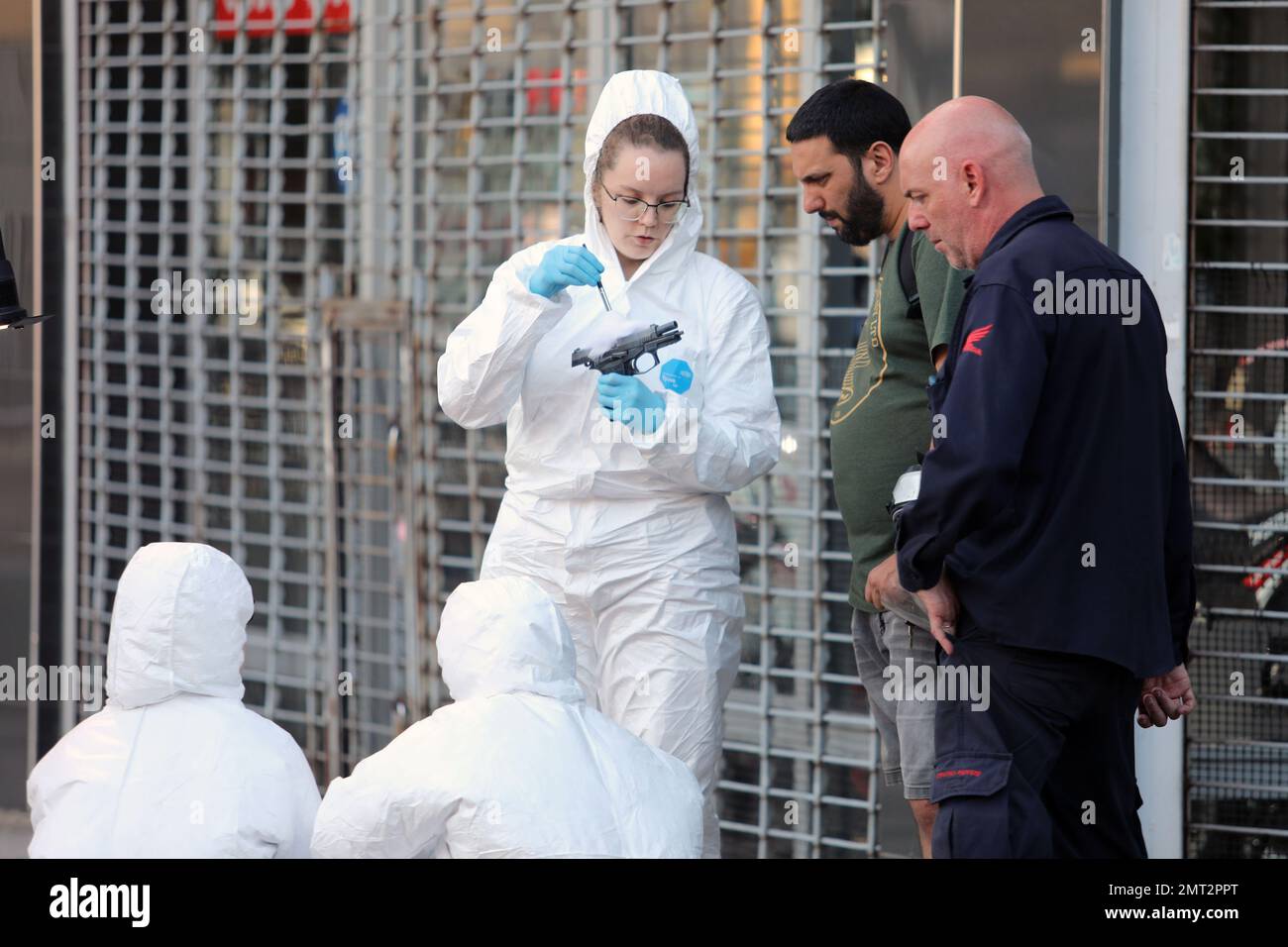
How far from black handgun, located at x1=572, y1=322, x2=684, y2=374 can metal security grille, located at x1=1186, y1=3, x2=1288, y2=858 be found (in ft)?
5.43

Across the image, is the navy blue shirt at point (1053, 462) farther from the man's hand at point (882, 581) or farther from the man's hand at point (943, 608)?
the man's hand at point (882, 581)

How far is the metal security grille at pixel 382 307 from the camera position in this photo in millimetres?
4906

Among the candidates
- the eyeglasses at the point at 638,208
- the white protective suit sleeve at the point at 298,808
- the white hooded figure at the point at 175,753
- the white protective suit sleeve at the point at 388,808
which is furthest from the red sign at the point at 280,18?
the white protective suit sleeve at the point at 388,808

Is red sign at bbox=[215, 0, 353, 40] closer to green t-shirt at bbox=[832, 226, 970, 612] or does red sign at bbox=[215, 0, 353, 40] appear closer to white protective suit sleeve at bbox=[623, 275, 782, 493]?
white protective suit sleeve at bbox=[623, 275, 782, 493]

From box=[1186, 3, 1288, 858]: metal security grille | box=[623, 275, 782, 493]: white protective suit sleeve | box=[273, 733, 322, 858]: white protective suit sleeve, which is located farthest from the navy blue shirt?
box=[1186, 3, 1288, 858]: metal security grille

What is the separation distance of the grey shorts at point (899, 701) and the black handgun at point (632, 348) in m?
0.73

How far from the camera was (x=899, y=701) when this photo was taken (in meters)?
3.11

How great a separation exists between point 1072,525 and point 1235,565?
1.86 meters

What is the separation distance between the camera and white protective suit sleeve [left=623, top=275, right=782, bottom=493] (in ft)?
10.9

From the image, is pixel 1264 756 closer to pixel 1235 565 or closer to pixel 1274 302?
pixel 1235 565

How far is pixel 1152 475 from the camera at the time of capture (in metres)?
2.66

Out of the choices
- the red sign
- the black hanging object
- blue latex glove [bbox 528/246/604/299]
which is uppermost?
the red sign
